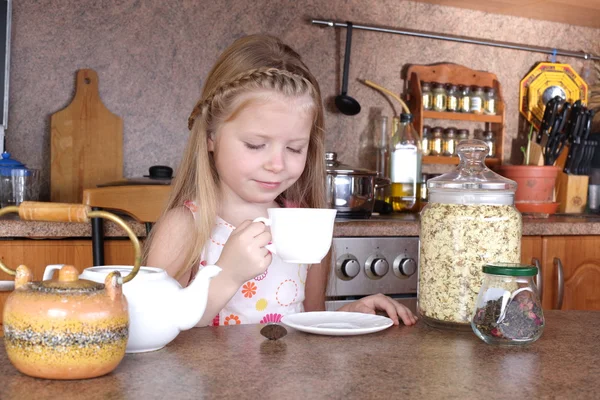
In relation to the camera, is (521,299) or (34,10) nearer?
(521,299)

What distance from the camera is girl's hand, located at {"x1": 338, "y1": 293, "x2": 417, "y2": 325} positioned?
0.98 meters

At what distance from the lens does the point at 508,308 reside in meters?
0.84

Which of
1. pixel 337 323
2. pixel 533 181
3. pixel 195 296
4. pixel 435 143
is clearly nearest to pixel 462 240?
pixel 337 323

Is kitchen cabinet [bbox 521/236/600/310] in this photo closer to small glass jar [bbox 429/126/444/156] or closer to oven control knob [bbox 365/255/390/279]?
oven control knob [bbox 365/255/390/279]

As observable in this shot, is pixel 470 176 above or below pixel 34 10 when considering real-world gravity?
below

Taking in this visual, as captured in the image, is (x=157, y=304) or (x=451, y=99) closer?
(x=157, y=304)

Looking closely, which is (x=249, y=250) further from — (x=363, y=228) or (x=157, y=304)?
(x=363, y=228)

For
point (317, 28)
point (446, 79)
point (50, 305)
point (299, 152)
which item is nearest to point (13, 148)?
point (317, 28)

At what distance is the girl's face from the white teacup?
362 millimetres

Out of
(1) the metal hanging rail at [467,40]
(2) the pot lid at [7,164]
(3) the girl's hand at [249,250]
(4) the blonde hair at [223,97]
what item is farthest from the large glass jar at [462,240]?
(1) the metal hanging rail at [467,40]

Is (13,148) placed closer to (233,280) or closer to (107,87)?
(107,87)

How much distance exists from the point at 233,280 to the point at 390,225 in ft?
3.58

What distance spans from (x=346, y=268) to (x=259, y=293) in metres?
0.56

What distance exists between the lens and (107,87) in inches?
90.8
